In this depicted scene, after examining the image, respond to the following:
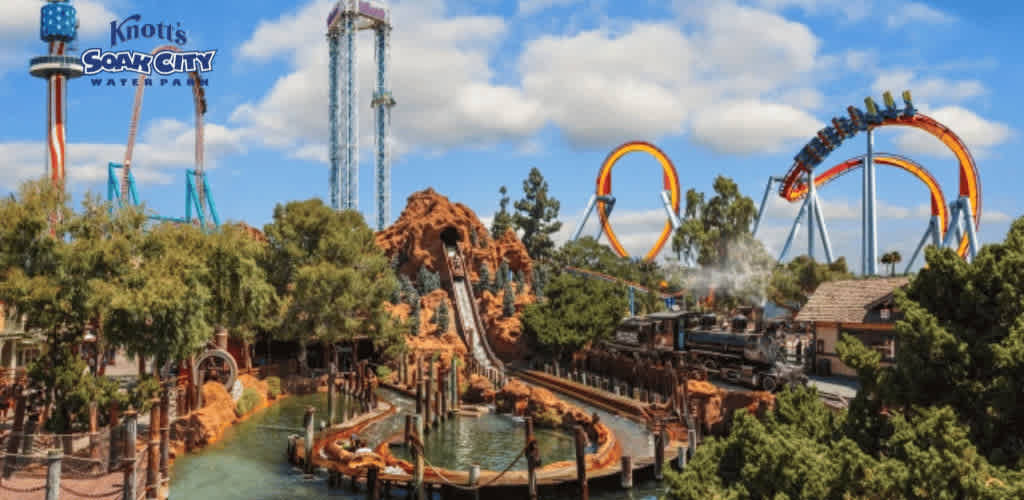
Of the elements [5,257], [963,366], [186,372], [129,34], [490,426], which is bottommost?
[490,426]

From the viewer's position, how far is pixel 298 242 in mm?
44781

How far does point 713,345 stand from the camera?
123ft

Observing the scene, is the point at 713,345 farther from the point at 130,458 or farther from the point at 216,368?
the point at 130,458

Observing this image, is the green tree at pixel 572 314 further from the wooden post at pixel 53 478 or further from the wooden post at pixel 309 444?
the wooden post at pixel 53 478

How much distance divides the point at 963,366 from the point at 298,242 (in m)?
38.7

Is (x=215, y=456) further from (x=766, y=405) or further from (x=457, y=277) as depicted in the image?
(x=457, y=277)

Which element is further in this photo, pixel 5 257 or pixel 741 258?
pixel 741 258

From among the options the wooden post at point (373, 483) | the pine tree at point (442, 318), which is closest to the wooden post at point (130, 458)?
the wooden post at point (373, 483)

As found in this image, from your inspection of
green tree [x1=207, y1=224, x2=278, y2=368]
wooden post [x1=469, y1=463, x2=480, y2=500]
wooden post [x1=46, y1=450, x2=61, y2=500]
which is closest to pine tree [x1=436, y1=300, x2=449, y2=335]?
green tree [x1=207, y1=224, x2=278, y2=368]

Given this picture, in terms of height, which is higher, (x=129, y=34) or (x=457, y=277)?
(x=129, y=34)

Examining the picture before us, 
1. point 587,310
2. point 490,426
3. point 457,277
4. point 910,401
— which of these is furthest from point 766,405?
point 457,277

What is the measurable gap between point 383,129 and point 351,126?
567 cm

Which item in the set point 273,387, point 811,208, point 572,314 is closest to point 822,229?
point 811,208

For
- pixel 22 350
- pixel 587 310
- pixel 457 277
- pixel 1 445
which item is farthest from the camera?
pixel 457 277
